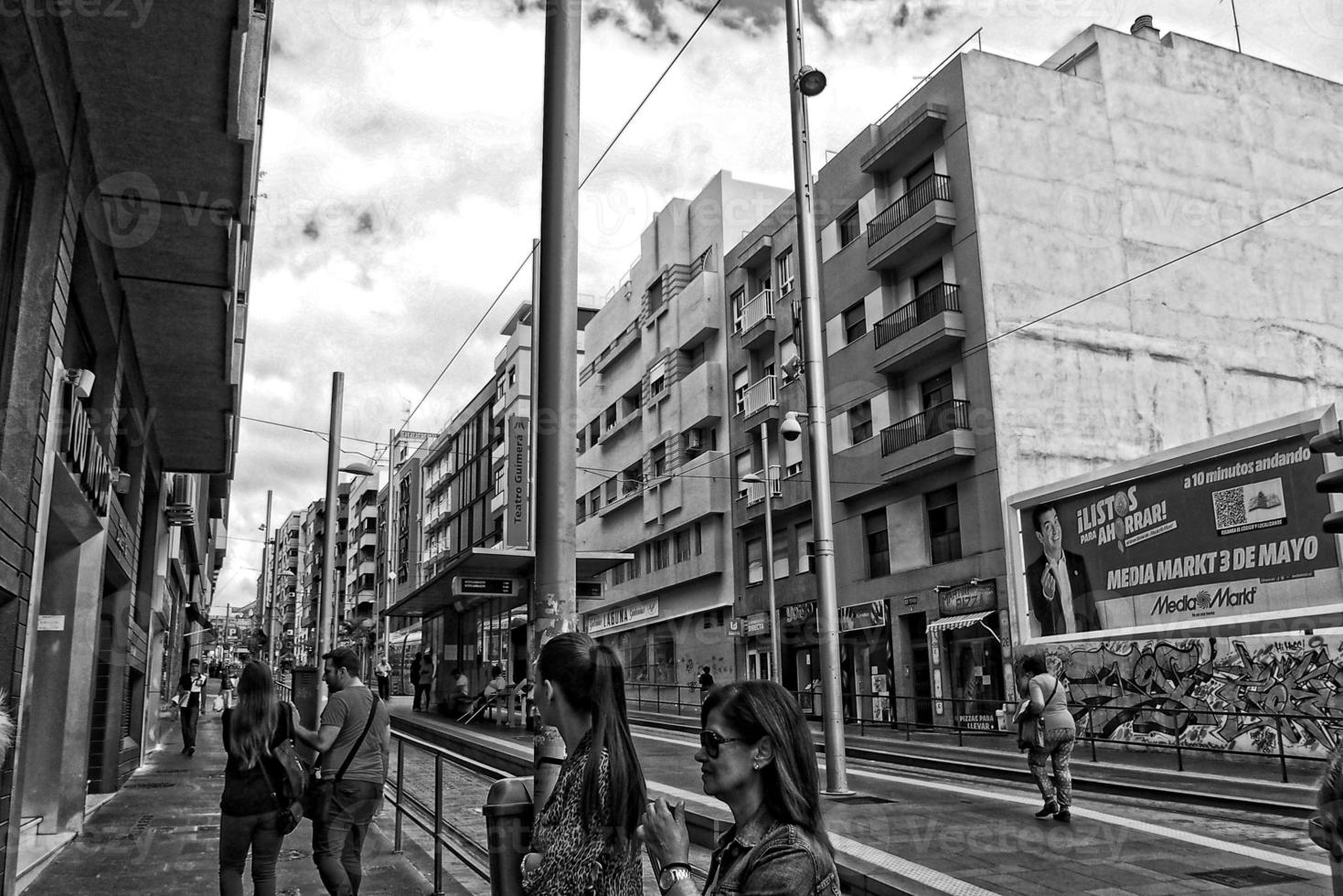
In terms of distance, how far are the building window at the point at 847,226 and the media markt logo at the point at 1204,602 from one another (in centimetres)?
1583

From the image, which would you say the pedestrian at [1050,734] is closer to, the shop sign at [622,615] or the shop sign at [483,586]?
the shop sign at [483,586]

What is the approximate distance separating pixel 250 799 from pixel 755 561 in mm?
34321

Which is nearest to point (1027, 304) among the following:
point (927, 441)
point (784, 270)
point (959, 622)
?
point (927, 441)

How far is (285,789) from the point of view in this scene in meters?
6.21

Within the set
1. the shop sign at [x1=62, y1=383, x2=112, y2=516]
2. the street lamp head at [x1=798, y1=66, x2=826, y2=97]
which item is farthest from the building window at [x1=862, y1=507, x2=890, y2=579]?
the shop sign at [x1=62, y1=383, x2=112, y2=516]

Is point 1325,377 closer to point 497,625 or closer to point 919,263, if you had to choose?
point 919,263

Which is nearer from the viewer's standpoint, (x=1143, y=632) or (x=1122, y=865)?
(x=1122, y=865)

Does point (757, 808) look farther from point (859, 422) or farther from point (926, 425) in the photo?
point (859, 422)

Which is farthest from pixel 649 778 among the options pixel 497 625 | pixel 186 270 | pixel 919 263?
pixel 919 263

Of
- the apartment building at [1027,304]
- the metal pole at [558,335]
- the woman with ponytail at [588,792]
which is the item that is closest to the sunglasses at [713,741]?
the woman with ponytail at [588,792]

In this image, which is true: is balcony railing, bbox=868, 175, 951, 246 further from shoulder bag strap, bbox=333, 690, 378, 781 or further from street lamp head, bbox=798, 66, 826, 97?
shoulder bag strap, bbox=333, 690, 378, 781

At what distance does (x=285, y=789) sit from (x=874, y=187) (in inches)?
1164

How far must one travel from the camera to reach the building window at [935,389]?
98.4ft

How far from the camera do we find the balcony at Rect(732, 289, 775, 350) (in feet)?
127
